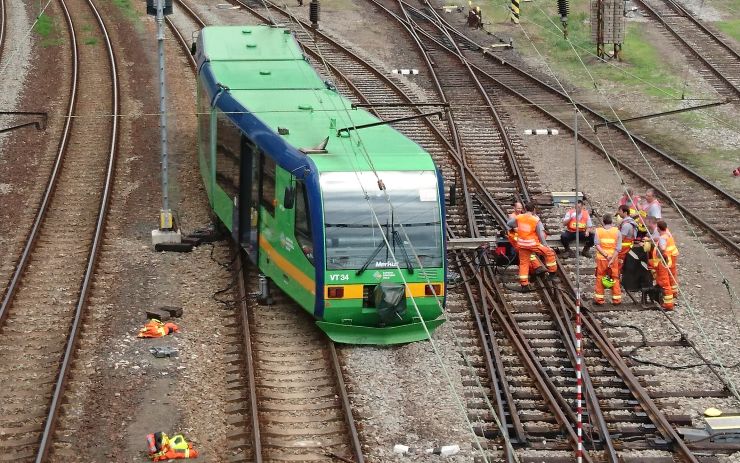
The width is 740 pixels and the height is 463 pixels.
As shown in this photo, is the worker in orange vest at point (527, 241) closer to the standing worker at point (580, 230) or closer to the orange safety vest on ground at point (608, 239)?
the orange safety vest on ground at point (608, 239)

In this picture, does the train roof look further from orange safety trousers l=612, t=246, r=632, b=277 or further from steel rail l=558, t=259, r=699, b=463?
orange safety trousers l=612, t=246, r=632, b=277

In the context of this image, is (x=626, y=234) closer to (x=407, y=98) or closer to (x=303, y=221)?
(x=303, y=221)

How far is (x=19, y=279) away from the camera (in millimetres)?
19516

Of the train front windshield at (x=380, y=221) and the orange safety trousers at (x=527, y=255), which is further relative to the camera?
the orange safety trousers at (x=527, y=255)

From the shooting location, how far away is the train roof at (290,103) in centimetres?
1747

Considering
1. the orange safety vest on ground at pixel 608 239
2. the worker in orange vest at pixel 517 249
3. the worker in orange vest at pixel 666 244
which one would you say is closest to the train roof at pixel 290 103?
the worker in orange vest at pixel 517 249

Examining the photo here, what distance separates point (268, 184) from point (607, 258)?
491 centimetres

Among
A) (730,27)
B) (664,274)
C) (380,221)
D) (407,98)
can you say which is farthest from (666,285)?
(730,27)

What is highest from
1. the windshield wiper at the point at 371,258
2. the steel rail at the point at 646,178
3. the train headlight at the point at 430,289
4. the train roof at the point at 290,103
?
the train roof at the point at 290,103

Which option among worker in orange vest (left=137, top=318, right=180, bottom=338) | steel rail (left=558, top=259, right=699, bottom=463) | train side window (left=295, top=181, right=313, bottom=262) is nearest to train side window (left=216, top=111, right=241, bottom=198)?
train side window (left=295, top=181, right=313, bottom=262)

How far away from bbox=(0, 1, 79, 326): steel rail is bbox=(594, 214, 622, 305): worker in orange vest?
8.31m

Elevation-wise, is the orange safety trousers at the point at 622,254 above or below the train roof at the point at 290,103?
below

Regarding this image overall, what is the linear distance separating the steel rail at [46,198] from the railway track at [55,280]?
0.03m

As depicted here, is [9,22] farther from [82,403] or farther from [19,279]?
[82,403]
